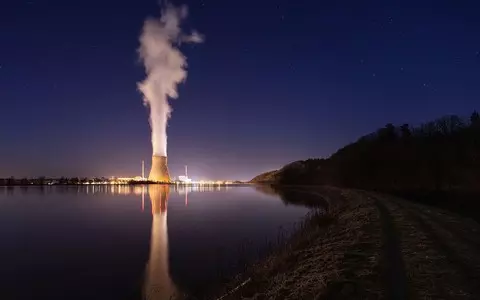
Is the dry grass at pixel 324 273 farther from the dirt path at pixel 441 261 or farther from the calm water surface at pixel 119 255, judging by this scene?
the calm water surface at pixel 119 255

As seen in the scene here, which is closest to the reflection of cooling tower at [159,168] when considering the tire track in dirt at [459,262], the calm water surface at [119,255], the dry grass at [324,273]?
the calm water surface at [119,255]

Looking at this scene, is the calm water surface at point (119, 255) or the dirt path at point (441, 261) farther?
the calm water surface at point (119, 255)

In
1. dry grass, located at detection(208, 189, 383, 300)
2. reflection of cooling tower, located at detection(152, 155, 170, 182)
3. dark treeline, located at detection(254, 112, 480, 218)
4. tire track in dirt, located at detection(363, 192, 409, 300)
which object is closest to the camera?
tire track in dirt, located at detection(363, 192, 409, 300)

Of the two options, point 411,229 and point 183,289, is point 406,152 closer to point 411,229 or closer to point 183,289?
point 411,229

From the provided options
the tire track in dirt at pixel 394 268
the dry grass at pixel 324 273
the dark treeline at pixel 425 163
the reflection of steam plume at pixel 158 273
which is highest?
the dark treeline at pixel 425 163

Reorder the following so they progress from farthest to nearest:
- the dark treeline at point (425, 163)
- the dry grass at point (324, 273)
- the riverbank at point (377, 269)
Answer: the dark treeline at point (425, 163), the dry grass at point (324, 273), the riverbank at point (377, 269)

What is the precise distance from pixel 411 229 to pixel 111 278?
11.4m

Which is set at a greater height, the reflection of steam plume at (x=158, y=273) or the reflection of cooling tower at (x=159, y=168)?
the reflection of cooling tower at (x=159, y=168)

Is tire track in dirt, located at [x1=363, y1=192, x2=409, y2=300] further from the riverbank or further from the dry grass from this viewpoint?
the dry grass

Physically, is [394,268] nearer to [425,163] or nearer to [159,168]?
[425,163]

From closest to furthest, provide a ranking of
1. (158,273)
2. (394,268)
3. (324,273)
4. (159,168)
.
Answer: (394,268), (324,273), (158,273), (159,168)

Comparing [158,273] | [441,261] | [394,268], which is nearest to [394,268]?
[394,268]

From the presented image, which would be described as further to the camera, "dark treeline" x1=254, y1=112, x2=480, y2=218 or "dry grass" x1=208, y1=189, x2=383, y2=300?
"dark treeline" x1=254, y1=112, x2=480, y2=218

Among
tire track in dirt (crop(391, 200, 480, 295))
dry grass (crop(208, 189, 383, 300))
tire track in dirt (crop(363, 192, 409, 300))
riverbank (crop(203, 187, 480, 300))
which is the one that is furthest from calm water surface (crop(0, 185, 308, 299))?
tire track in dirt (crop(391, 200, 480, 295))
